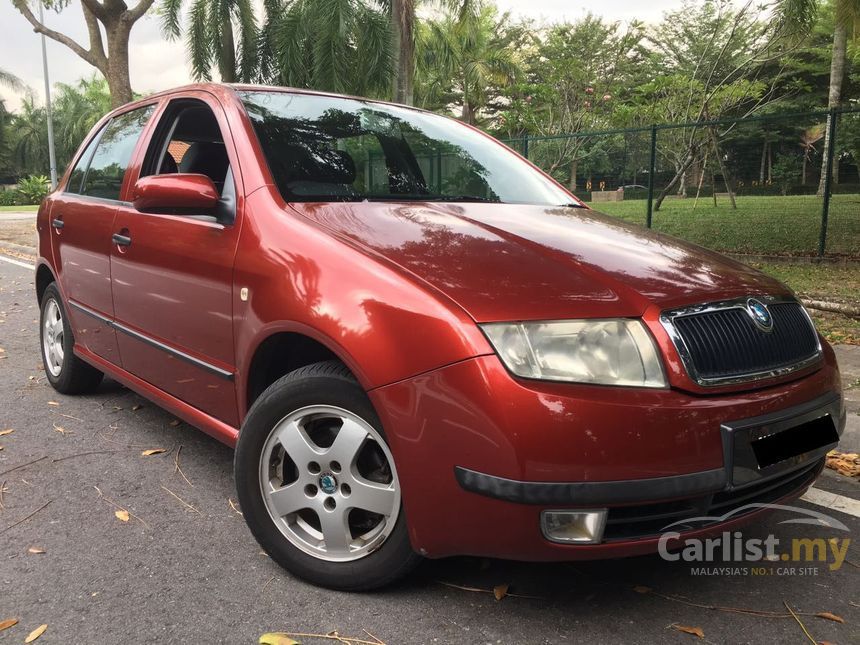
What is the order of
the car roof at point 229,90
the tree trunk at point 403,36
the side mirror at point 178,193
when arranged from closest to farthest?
the side mirror at point 178,193 < the car roof at point 229,90 < the tree trunk at point 403,36

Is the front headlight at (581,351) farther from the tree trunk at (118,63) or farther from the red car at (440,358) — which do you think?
the tree trunk at (118,63)

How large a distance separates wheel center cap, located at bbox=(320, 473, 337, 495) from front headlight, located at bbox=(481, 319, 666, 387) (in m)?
0.72

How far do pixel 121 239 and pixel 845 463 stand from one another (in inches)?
135

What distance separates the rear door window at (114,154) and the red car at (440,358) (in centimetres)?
58

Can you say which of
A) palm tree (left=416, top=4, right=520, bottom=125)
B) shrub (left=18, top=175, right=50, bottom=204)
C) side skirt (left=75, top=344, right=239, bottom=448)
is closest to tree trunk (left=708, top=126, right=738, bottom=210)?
side skirt (left=75, top=344, right=239, bottom=448)

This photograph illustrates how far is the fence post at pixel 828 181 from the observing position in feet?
30.2

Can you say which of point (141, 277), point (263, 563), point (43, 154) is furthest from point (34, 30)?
point (43, 154)

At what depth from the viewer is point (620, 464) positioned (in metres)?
1.83

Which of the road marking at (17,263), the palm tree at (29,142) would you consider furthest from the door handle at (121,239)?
the palm tree at (29,142)

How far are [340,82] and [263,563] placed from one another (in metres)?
17.3

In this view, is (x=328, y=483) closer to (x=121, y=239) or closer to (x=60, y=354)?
(x=121, y=239)

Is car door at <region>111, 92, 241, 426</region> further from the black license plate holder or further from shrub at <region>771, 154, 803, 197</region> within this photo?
shrub at <region>771, 154, 803, 197</region>

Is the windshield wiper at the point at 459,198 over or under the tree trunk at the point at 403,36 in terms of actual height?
under

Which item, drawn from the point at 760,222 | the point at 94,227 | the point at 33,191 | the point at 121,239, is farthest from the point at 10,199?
the point at 121,239
